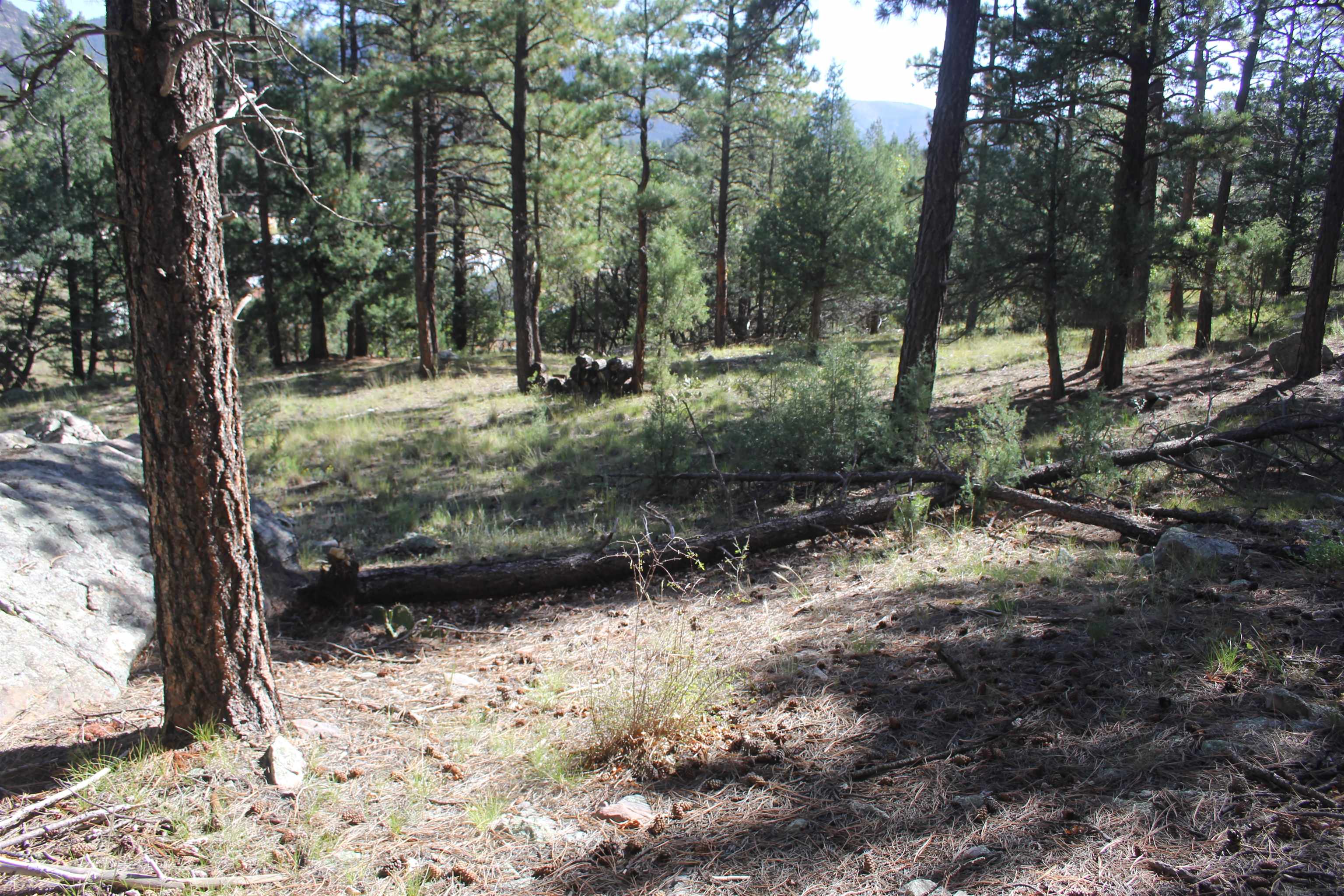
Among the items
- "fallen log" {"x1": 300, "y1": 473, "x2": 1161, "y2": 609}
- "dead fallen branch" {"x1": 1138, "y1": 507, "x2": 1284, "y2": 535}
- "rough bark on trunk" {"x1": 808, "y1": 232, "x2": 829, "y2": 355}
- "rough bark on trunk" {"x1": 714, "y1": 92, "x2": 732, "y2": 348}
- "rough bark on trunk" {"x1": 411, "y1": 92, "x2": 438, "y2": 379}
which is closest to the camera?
"dead fallen branch" {"x1": 1138, "y1": 507, "x2": 1284, "y2": 535}

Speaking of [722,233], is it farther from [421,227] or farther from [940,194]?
[940,194]

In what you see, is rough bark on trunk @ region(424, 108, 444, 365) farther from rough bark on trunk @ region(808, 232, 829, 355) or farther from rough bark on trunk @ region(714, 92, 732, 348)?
rough bark on trunk @ region(808, 232, 829, 355)

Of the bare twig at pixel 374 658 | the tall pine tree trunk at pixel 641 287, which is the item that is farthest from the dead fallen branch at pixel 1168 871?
the tall pine tree trunk at pixel 641 287

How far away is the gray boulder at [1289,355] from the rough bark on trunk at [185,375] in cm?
1213

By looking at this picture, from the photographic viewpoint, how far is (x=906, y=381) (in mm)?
8297

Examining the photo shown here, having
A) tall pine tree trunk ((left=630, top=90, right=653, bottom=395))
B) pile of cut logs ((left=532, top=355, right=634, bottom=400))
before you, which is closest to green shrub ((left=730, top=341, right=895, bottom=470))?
tall pine tree trunk ((left=630, top=90, right=653, bottom=395))

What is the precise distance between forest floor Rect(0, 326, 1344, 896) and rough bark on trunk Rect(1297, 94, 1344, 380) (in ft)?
18.1

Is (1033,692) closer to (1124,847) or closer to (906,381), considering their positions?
(1124,847)

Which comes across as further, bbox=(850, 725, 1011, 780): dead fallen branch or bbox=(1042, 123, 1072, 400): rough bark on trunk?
bbox=(1042, 123, 1072, 400): rough bark on trunk

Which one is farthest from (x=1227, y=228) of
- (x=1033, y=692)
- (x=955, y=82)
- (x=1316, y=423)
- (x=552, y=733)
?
(x=552, y=733)

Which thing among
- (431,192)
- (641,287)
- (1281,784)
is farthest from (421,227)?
(1281,784)

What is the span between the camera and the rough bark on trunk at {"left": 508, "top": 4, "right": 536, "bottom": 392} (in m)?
15.1

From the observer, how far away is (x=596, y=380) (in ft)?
51.0

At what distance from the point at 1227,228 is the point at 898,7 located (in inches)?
479
